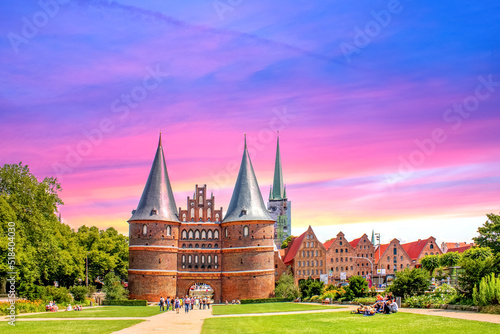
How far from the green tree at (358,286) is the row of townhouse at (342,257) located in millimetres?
43819

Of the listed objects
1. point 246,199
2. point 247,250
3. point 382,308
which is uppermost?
point 246,199

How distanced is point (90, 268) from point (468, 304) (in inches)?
2666

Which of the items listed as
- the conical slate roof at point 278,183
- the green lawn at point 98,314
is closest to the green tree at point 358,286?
the green lawn at point 98,314

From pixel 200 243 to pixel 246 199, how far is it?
10000 millimetres

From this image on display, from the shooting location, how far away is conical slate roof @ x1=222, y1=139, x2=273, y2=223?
80.9 m

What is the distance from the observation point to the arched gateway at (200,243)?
255 feet

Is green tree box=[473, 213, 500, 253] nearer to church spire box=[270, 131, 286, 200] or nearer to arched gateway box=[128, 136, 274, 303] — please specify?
arched gateway box=[128, 136, 274, 303]

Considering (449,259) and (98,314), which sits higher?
(449,259)

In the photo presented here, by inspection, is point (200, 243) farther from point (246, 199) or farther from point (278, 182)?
point (278, 182)

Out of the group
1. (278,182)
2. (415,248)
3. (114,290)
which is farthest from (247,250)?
(278,182)

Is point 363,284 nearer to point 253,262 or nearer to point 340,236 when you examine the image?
point 253,262

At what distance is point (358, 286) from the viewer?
4769 cm

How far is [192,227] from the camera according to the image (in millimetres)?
82875

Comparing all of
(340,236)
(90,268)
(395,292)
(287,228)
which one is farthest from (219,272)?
(287,228)
